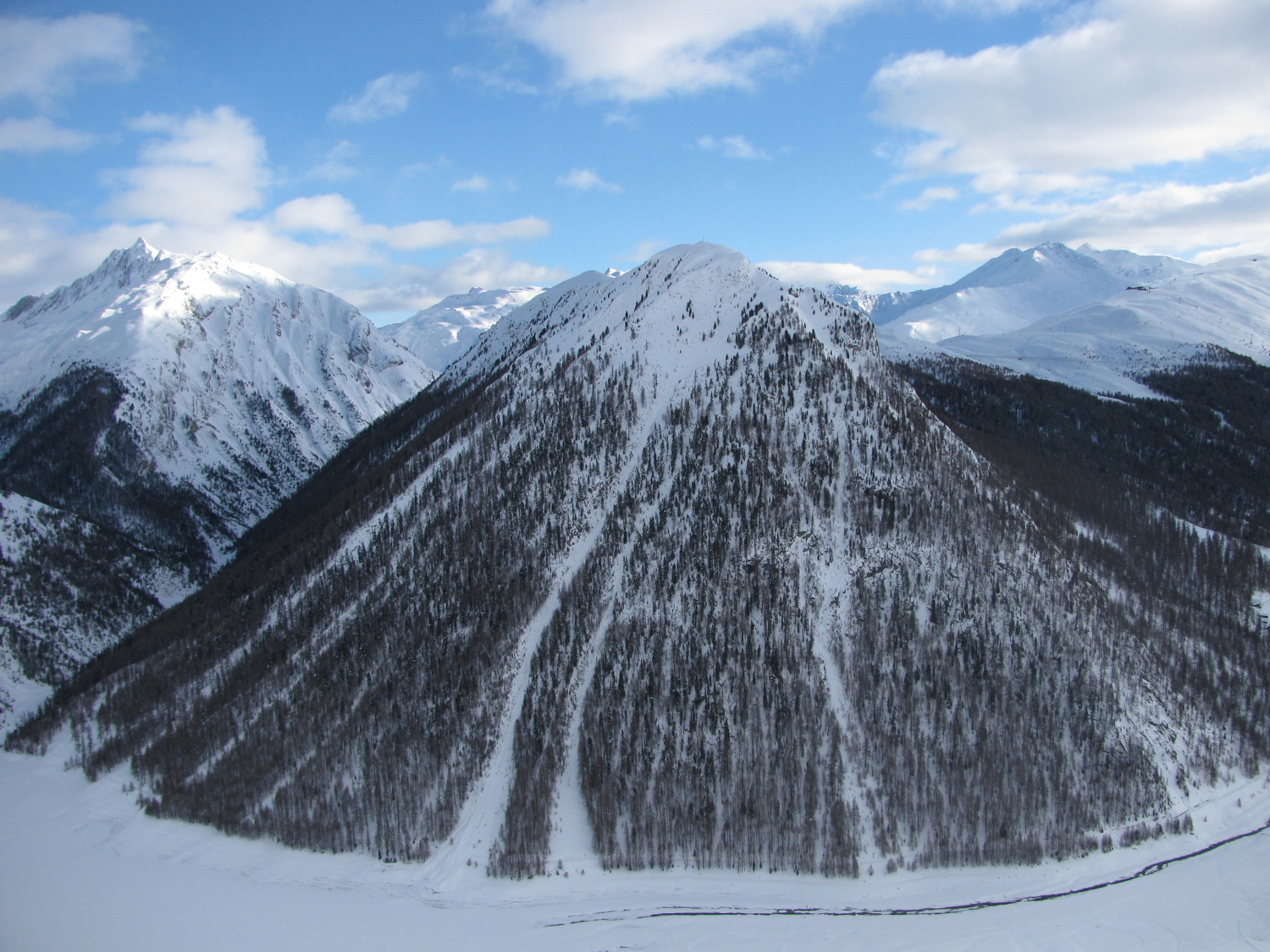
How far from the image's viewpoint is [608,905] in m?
59.8

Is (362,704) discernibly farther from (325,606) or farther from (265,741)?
(325,606)

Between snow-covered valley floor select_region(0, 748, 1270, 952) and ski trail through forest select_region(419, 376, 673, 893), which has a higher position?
ski trail through forest select_region(419, 376, 673, 893)

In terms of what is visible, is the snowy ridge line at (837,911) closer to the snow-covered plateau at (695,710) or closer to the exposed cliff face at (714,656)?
the snow-covered plateau at (695,710)

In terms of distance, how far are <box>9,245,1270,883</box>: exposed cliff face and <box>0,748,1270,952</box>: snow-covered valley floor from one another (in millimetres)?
2760

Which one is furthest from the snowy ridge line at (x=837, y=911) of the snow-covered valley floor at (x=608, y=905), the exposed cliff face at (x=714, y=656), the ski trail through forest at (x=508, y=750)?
the ski trail through forest at (x=508, y=750)

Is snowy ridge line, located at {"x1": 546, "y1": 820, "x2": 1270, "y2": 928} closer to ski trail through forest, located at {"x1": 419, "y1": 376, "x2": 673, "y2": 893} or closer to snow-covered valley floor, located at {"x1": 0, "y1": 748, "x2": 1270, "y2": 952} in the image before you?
snow-covered valley floor, located at {"x1": 0, "y1": 748, "x2": 1270, "y2": 952}

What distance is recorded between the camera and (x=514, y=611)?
85.6 meters

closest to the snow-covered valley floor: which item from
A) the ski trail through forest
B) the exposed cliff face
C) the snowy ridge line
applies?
the snowy ridge line

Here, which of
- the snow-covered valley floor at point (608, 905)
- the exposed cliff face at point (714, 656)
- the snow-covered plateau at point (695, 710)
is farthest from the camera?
the exposed cliff face at point (714, 656)

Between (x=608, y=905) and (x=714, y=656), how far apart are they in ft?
83.0

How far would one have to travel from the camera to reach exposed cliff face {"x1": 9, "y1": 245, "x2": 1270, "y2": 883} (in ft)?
222

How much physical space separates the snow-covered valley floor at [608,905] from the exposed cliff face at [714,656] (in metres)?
2.76

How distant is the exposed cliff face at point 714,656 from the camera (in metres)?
67.8

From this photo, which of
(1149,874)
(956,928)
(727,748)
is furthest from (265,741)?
(1149,874)
